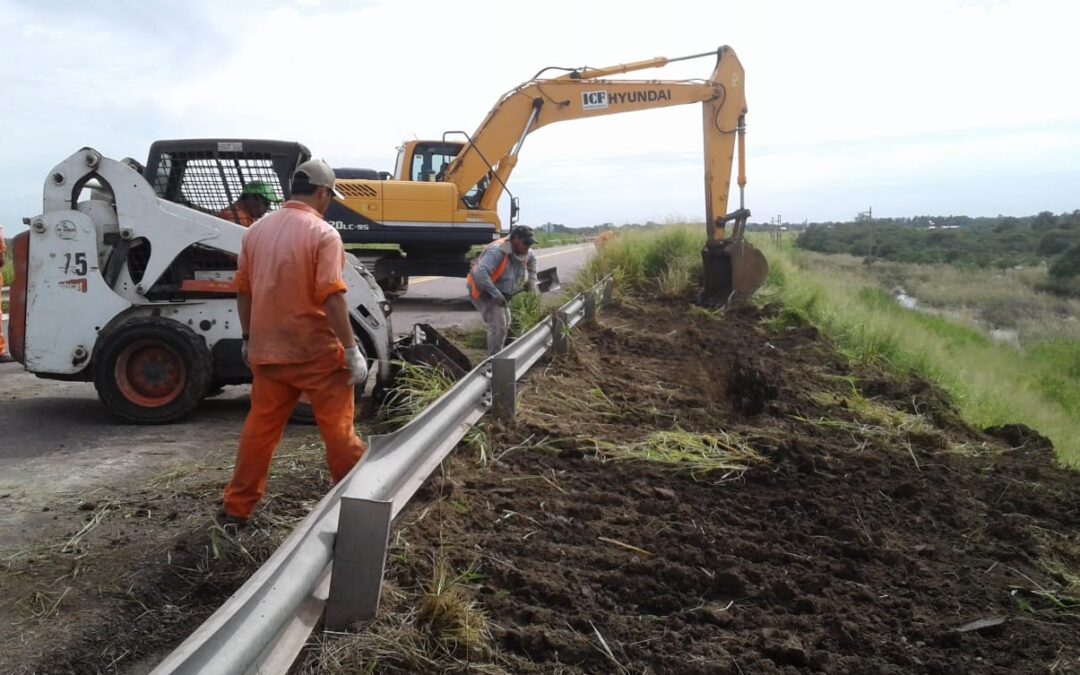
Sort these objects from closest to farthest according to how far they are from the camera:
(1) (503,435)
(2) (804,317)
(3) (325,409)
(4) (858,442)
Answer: (3) (325,409) < (1) (503,435) < (4) (858,442) < (2) (804,317)

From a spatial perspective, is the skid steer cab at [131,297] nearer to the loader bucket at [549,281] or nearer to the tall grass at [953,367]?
the tall grass at [953,367]

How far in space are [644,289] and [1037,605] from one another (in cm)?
1071

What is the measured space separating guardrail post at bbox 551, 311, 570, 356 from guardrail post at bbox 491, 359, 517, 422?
7.37 feet

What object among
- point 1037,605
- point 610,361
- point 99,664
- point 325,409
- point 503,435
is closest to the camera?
point 99,664

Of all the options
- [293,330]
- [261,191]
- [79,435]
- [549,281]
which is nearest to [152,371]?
[79,435]

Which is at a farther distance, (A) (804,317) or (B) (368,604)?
(A) (804,317)

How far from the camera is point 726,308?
1234cm

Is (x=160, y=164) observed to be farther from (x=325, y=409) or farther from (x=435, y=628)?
(x=435, y=628)

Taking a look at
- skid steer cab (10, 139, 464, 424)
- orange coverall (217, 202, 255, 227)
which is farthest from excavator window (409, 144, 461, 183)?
skid steer cab (10, 139, 464, 424)

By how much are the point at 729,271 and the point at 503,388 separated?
26.4 feet

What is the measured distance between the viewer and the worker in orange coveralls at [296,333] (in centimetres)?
448

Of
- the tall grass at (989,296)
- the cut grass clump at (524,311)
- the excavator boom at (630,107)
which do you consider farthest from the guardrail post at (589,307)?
the tall grass at (989,296)

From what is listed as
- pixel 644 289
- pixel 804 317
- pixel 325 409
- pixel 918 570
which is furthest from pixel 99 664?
pixel 644 289

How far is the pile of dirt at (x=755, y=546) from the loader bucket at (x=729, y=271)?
20.9 feet
